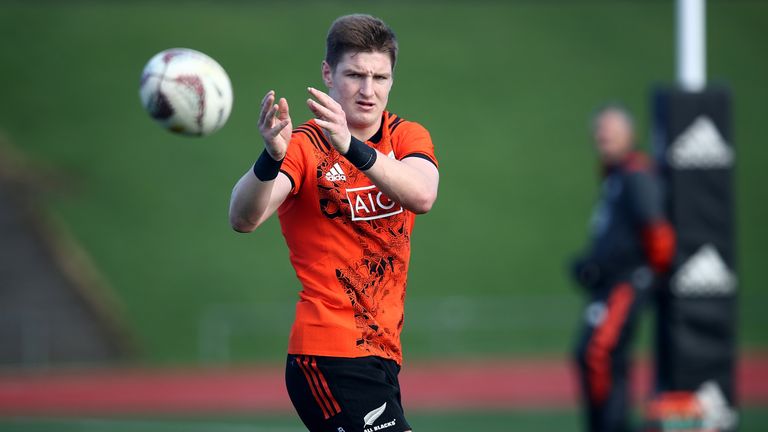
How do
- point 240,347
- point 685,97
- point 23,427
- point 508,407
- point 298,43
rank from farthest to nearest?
point 298,43 → point 240,347 → point 508,407 → point 23,427 → point 685,97

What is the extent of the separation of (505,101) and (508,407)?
1285cm

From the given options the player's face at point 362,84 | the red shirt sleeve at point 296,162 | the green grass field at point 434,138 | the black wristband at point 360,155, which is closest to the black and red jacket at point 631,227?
the player's face at point 362,84

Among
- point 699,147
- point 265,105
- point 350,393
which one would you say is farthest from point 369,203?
point 699,147

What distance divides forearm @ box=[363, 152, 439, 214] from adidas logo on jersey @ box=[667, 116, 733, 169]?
4399 mm

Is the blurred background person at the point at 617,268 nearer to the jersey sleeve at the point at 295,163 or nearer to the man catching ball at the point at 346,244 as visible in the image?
the man catching ball at the point at 346,244

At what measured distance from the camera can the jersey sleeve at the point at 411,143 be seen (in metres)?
3.67

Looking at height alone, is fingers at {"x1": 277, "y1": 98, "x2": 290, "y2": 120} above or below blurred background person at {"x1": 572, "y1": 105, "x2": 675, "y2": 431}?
above

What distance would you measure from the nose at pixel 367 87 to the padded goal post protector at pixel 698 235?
446 centimetres

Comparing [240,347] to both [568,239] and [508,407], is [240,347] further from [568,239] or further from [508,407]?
[568,239]

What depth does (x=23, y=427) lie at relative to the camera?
871cm

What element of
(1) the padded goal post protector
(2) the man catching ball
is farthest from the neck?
(1) the padded goal post protector

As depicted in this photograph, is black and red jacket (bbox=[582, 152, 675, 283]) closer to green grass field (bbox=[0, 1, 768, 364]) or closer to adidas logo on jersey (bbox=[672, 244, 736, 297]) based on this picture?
adidas logo on jersey (bbox=[672, 244, 736, 297])

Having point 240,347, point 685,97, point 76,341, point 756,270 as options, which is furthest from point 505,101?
point 685,97

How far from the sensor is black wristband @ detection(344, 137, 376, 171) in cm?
327
